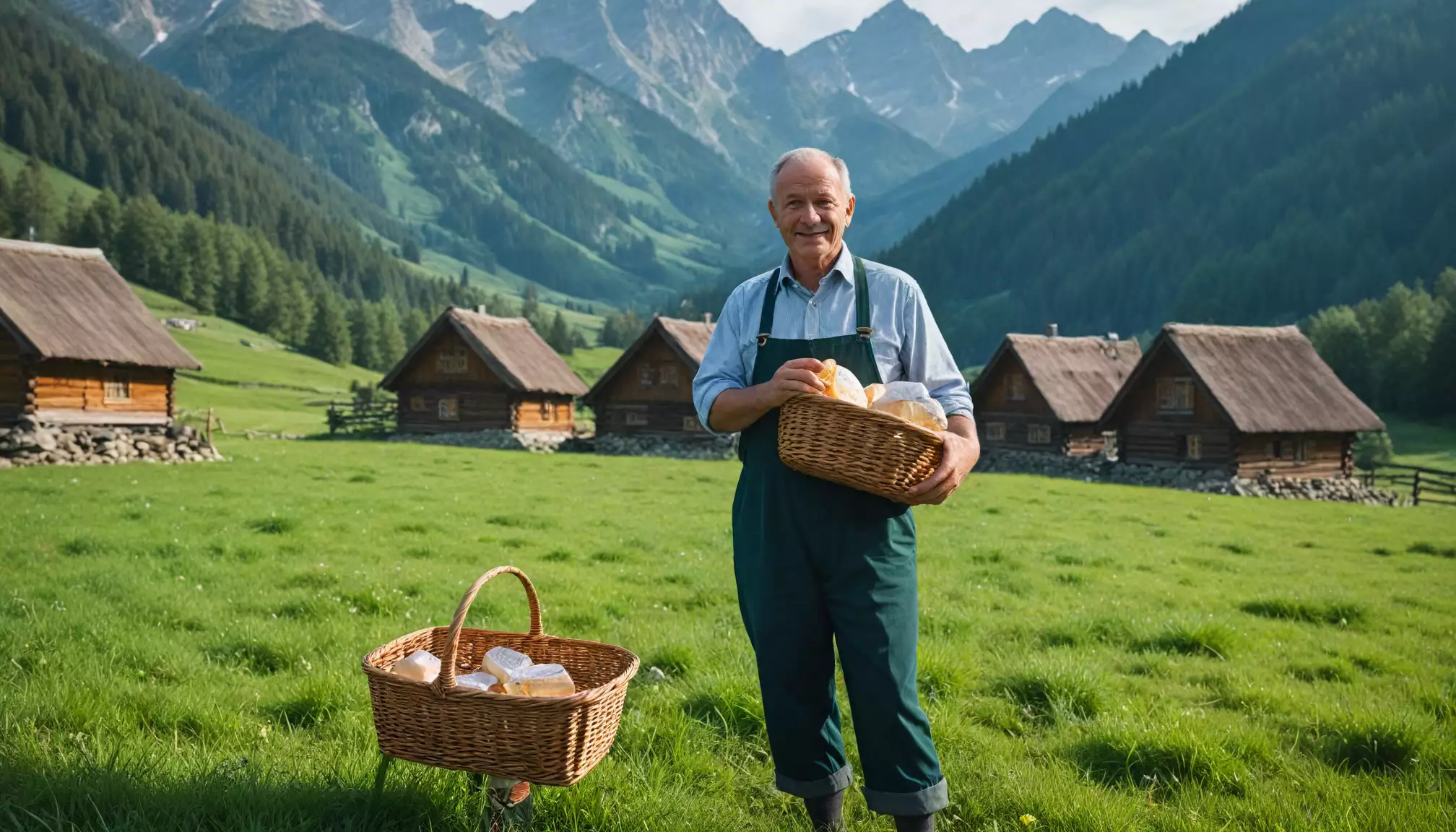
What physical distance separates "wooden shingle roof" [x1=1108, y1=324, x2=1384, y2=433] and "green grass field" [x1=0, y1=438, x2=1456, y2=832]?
67.2 ft

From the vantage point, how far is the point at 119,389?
27844 millimetres

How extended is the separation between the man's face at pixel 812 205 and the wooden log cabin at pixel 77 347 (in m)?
28.0

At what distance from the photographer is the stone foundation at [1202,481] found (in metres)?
32.3

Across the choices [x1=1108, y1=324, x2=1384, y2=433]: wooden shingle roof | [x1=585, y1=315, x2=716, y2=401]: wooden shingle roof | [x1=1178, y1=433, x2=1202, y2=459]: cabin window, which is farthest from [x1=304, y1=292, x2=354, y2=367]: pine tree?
[x1=1178, y1=433, x2=1202, y2=459]: cabin window

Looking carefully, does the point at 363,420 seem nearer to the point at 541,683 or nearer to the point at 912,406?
the point at 541,683

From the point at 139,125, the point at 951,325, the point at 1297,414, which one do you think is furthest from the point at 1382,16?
the point at 139,125

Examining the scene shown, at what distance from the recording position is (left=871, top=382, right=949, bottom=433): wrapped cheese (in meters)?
3.16

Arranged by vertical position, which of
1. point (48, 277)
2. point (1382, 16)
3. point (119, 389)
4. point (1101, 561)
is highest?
point (1382, 16)

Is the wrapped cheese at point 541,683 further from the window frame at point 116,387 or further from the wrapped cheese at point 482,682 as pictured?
the window frame at point 116,387

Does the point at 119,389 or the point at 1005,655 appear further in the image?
the point at 119,389

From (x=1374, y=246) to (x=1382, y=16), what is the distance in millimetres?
62099

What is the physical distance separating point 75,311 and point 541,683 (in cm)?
3030

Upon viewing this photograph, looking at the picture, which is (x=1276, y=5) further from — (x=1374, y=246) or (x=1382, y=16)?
(x=1374, y=246)

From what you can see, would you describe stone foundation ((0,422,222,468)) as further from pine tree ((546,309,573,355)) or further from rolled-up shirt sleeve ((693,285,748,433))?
pine tree ((546,309,573,355))
